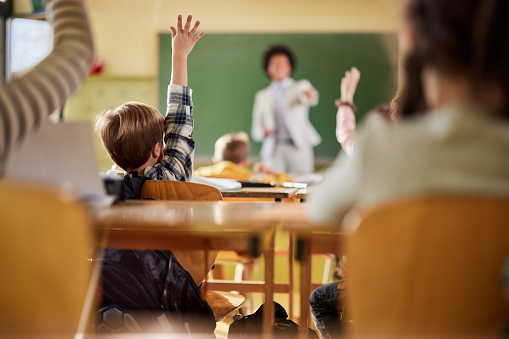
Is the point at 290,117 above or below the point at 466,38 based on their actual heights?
below

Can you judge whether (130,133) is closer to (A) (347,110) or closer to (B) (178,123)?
(B) (178,123)

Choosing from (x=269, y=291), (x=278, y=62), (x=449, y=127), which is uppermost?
(x=278, y=62)

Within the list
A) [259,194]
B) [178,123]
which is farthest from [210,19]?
[178,123]

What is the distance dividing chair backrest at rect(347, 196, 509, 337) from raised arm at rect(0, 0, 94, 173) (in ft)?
2.26

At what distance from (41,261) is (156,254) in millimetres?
684

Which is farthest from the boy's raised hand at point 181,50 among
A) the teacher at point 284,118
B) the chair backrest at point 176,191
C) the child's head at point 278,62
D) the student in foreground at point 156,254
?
Result: the child's head at point 278,62

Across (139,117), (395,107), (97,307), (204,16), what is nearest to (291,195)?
(395,107)

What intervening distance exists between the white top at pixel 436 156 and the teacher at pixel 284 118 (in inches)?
209

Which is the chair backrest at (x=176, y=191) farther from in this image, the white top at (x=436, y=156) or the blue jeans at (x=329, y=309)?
the white top at (x=436, y=156)

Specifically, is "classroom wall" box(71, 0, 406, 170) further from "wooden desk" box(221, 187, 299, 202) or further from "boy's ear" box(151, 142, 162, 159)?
"boy's ear" box(151, 142, 162, 159)

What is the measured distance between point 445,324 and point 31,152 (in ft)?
2.70

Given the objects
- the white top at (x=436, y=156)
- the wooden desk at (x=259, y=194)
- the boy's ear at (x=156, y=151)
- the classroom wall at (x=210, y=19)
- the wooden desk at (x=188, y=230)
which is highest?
the classroom wall at (x=210, y=19)

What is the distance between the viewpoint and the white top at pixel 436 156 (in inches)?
32.4

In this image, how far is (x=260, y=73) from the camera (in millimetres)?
6324
